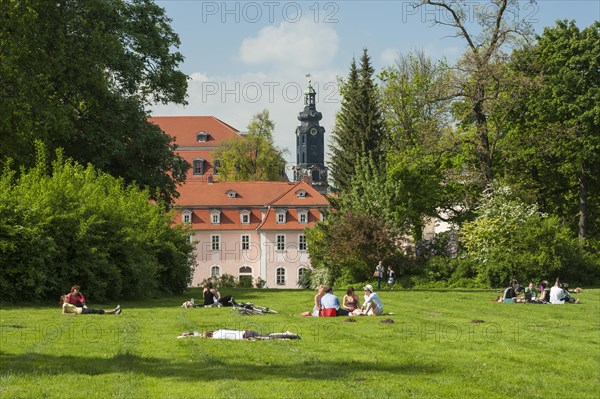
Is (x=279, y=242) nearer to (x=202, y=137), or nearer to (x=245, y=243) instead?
(x=245, y=243)

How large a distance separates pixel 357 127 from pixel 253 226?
39.8 meters

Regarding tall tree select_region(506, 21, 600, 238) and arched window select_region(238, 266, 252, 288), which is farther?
arched window select_region(238, 266, 252, 288)

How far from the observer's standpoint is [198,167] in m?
129

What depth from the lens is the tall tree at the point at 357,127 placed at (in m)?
63.0

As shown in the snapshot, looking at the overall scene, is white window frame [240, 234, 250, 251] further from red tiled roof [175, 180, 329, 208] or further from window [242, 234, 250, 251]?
red tiled roof [175, 180, 329, 208]

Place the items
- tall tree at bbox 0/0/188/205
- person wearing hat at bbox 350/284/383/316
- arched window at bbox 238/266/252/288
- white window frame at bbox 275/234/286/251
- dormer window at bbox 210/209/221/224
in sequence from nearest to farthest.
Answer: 1. person wearing hat at bbox 350/284/383/316
2. tall tree at bbox 0/0/188/205
3. arched window at bbox 238/266/252/288
4. white window frame at bbox 275/234/286/251
5. dormer window at bbox 210/209/221/224

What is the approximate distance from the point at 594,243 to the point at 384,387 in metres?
46.7

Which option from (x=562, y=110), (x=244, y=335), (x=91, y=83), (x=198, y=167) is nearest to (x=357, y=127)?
(x=562, y=110)

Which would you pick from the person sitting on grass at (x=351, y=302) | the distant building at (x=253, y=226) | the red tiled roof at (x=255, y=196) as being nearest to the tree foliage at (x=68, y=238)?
the person sitting on grass at (x=351, y=302)

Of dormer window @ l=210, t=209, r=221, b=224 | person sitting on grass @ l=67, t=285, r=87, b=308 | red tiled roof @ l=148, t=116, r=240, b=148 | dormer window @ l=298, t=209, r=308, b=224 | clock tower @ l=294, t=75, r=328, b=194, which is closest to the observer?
person sitting on grass @ l=67, t=285, r=87, b=308

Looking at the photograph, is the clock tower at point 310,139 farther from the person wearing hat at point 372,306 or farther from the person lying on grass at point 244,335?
the person lying on grass at point 244,335

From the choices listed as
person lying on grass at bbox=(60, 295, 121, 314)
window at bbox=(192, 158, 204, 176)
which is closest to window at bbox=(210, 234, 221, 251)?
window at bbox=(192, 158, 204, 176)

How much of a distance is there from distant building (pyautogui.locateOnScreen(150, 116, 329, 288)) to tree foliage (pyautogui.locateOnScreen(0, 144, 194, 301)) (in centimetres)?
6154

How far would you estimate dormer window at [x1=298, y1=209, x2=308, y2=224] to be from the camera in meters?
99.2
